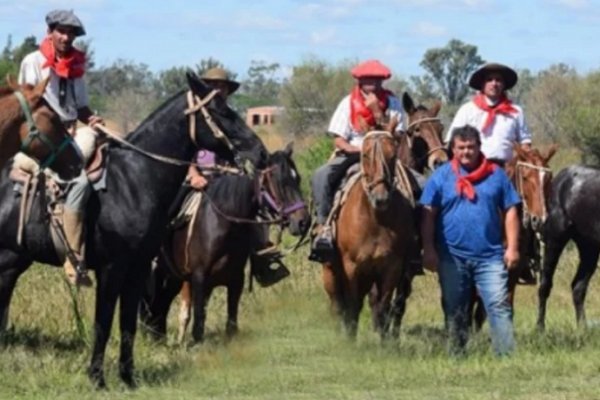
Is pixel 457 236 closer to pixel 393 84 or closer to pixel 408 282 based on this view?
pixel 408 282

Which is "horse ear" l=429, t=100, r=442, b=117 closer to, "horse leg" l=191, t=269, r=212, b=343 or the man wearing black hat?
"horse leg" l=191, t=269, r=212, b=343

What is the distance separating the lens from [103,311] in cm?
1173

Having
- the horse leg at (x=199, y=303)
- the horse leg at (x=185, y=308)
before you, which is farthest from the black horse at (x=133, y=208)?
the horse leg at (x=185, y=308)

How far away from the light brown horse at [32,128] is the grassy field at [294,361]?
6.24 ft

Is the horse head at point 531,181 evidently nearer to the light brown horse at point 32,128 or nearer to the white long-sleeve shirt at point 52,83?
the white long-sleeve shirt at point 52,83

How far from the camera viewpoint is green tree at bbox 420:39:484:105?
330 ft

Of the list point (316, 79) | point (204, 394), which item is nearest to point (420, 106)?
point (204, 394)

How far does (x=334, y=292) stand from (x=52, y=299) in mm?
3985

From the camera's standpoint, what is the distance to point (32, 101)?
35.0ft

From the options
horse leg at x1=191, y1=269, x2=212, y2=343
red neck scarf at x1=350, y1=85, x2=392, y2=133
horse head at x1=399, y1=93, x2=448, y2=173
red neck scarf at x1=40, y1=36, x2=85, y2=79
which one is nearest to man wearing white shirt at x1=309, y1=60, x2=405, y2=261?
red neck scarf at x1=350, y1=85, x2=392, y2=133

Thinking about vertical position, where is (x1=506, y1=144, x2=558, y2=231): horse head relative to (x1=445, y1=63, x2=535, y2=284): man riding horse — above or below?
below

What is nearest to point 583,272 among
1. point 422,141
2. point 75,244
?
point 422,141

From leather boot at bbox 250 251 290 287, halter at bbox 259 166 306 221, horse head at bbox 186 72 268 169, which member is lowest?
leather boot at bbox 250 251 290 287

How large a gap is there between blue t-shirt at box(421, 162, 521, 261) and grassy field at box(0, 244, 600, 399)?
3.16ft
